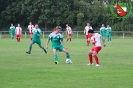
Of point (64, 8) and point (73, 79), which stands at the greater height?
point (64, 8)

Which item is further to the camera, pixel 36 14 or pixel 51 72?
pixel 36 14

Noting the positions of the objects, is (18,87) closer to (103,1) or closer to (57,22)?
(57,22)

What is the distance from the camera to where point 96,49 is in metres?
19.9

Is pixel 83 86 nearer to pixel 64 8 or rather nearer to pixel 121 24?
pixel 121 24

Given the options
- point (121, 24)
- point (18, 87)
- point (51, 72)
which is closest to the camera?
Result: point (18, 87)

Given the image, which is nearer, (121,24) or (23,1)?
(121,24)

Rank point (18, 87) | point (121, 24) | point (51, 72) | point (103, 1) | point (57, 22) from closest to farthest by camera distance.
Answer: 1. point (18, 87)
2. point (51, 72)
3. point (121, 24)
4. point (57, 22)
5. point (103, 1)

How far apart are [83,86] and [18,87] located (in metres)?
1.80

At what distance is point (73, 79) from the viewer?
48.3 ft

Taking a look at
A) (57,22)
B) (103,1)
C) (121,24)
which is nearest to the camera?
(121,24)

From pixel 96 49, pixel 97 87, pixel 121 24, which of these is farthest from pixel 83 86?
pixel 121 24

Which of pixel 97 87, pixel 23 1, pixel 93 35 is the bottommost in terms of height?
pixel 97 87

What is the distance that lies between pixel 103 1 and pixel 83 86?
7012 centimetres

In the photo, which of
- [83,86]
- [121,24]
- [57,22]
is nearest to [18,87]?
[83,86]
